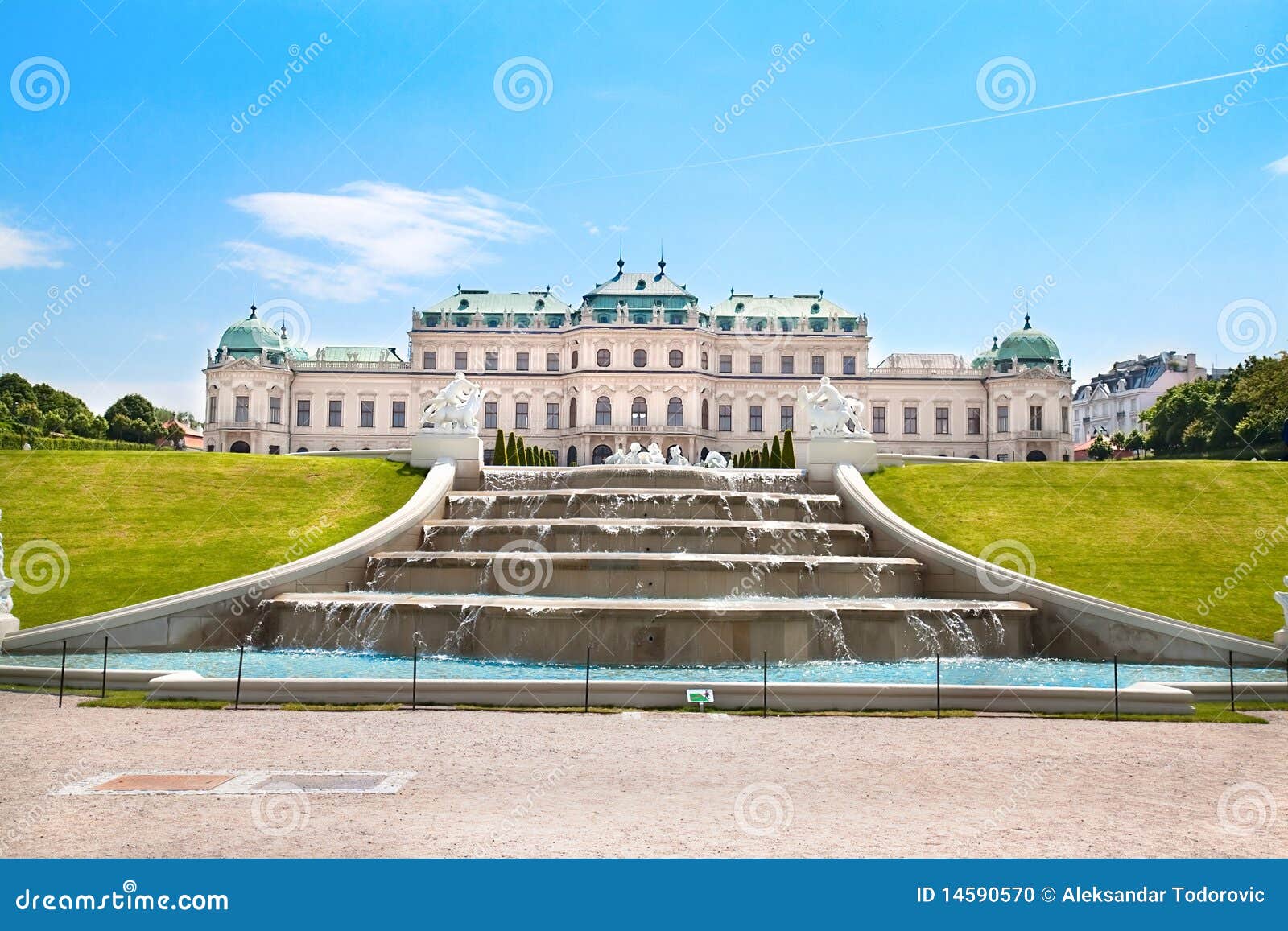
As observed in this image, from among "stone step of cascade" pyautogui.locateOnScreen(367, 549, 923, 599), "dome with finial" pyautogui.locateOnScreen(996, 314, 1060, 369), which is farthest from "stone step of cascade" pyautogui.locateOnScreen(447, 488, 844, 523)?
"dome with finial" pyautogui.locateOnScreen(996, 314, 1060, 369)

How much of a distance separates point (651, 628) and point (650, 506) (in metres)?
9.03

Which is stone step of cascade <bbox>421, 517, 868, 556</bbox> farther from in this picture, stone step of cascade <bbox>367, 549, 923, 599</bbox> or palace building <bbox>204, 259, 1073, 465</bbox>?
palace building <bbox>204, 259, 1073, 465</bbox>

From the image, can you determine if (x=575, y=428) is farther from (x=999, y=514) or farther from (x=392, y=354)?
(x=999, y=514)

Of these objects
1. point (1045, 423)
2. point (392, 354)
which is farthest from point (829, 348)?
point (392, 354)

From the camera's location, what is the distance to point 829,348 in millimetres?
95938

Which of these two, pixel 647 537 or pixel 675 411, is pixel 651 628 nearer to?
pixel 647 537

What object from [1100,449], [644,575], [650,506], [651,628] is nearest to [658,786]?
[651,628]

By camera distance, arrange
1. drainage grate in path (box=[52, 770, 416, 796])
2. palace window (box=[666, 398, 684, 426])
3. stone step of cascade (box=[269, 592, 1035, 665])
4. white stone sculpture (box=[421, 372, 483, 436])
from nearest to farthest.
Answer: drainage grate in path (box=[52, 770, 416, 796]), stone step of cascade (box=[269, 592, 1035, 665]), white stone sculpture (box=[421, 372, 483, 436]), palace window (box=[666, 398, 684, 426])

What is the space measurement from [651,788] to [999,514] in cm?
2173

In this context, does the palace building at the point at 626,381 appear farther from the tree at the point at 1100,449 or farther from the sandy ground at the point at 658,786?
the sandy ground at the point at 658,786

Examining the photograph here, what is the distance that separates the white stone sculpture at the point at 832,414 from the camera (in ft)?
111

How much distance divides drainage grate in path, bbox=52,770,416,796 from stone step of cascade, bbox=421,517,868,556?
15097 mm

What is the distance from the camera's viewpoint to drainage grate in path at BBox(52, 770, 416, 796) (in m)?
10.0

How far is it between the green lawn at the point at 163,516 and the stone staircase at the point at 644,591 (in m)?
3.00
